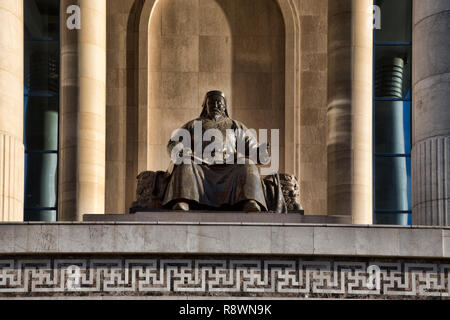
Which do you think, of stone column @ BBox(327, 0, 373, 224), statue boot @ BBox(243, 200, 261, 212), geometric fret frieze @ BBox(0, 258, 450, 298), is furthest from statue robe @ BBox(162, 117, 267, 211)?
stone column @ BBox(327, 0, 373, 224)

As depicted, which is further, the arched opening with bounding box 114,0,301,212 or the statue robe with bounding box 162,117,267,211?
the arched opening with bounding box 114,0,301,212

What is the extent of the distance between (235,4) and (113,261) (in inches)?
688

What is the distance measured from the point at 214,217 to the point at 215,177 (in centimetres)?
230

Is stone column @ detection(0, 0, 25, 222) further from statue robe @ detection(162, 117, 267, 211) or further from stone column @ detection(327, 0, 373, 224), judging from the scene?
stone column @ detection(327, 0, 373, 224)

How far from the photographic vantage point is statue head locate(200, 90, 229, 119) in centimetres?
3503

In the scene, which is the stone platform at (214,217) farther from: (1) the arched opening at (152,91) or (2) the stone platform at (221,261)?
(1) the arched opening at (152,91)

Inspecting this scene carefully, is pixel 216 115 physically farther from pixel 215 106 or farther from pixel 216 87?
pixel 216 87

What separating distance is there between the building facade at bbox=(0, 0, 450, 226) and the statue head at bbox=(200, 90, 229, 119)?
17.2ft

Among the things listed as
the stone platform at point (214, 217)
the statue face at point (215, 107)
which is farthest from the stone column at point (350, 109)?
the stone platform at point (214, 217)

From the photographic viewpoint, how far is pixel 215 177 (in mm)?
32281

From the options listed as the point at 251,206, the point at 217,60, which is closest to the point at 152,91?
the point at 217,60

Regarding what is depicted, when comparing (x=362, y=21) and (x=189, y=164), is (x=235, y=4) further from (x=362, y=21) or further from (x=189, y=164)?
(x=189, y=164)
